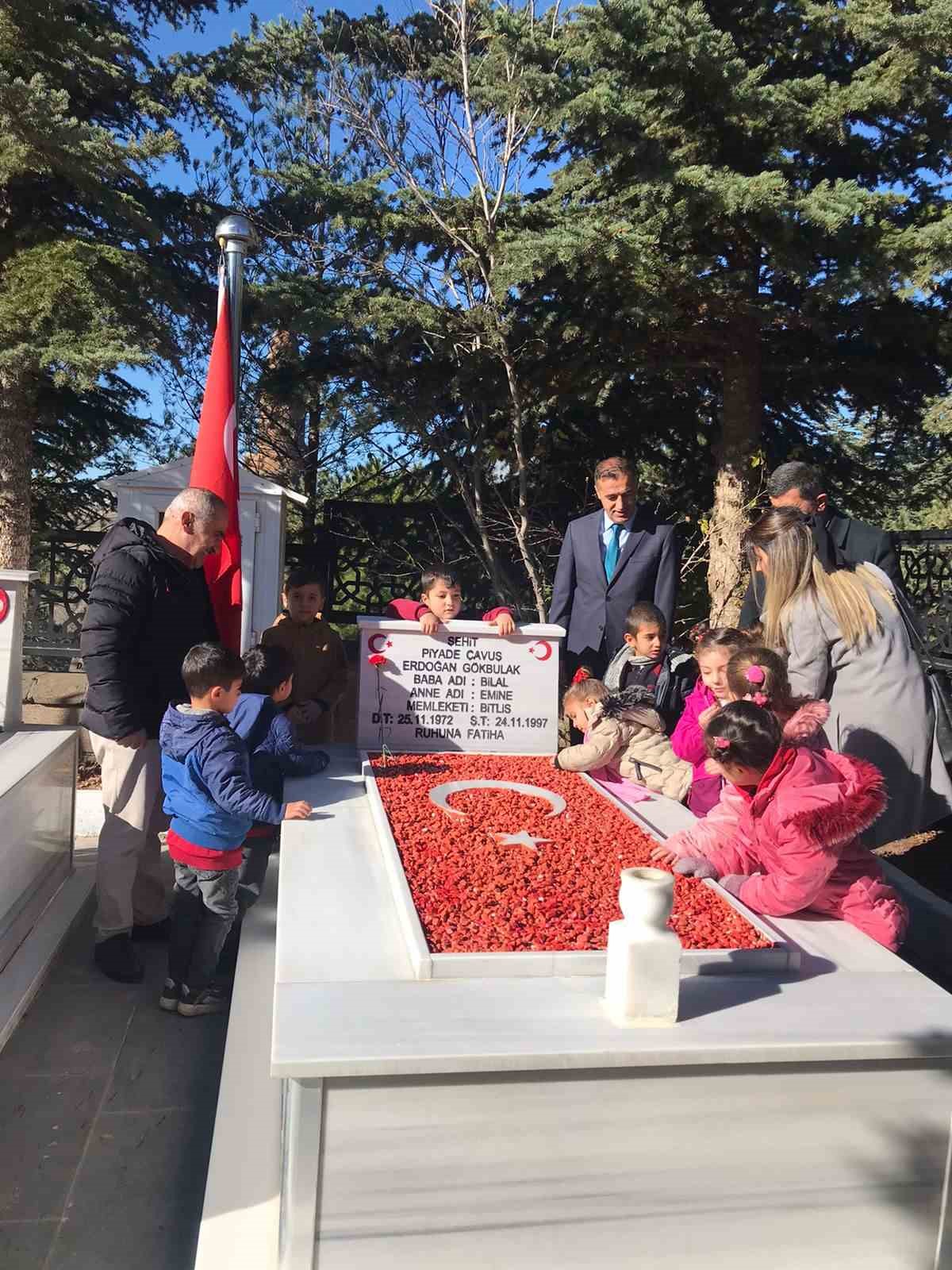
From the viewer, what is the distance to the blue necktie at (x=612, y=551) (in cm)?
490

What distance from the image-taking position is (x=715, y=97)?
18.2 ft

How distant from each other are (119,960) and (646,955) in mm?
2646

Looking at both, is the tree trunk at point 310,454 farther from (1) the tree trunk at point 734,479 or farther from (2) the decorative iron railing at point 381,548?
(1) the tree trunk at point 734,479

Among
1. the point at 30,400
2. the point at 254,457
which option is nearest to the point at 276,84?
the point at 254,457

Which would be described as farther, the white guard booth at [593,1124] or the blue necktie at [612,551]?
the blue necktie at [612,551]

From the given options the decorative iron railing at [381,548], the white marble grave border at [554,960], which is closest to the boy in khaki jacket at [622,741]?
the white marble grave border at [554,960]

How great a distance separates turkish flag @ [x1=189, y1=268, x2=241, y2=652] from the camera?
4648mm

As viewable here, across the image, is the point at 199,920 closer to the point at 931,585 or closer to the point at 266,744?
the point at 266,744

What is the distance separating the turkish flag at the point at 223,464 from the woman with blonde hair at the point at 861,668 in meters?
2.39

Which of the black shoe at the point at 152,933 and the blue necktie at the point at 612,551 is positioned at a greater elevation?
the blue necktie at the point at 612,551

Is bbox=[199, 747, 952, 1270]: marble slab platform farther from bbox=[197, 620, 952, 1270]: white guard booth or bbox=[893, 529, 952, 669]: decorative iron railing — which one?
bbox=[893, 529, 952, 669]: decorative iron railing

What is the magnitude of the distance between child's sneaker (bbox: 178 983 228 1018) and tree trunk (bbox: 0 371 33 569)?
4283mm

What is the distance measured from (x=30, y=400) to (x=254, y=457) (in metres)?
2.72

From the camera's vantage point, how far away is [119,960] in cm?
391
